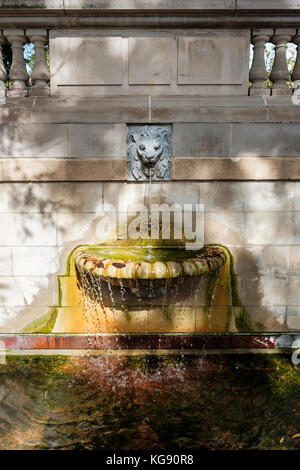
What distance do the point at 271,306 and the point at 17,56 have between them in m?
4.92

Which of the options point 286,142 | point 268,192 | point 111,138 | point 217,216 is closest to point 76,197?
point 111,138

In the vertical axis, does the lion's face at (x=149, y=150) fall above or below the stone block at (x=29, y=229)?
above

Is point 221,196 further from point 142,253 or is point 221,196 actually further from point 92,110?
point 92,110

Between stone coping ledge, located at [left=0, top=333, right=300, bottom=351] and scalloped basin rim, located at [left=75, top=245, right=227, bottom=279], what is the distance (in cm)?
120

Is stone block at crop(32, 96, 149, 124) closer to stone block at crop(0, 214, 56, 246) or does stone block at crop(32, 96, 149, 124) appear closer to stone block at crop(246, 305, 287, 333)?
stone block at crop(0, 214, 56, 246)

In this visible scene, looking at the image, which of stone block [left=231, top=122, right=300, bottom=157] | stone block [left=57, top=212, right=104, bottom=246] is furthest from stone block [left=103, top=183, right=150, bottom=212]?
stone block [left=231, top=122, right=300, bottom=157]

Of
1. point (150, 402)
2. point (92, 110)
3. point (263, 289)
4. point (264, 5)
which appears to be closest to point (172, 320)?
point (150, 402)

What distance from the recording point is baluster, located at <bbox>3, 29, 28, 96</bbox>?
4.36 m

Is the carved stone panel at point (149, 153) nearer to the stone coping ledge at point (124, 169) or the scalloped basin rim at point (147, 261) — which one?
the stone coping ledge at point (124, 169)

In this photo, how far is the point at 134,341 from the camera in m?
4.76

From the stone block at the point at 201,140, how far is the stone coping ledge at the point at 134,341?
2.57 metres

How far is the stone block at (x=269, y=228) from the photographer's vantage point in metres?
4.61

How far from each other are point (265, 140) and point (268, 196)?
75 centimetres

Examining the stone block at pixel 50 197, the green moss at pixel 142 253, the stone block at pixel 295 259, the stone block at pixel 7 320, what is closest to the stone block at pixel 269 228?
the stone block at pixel 295 259
